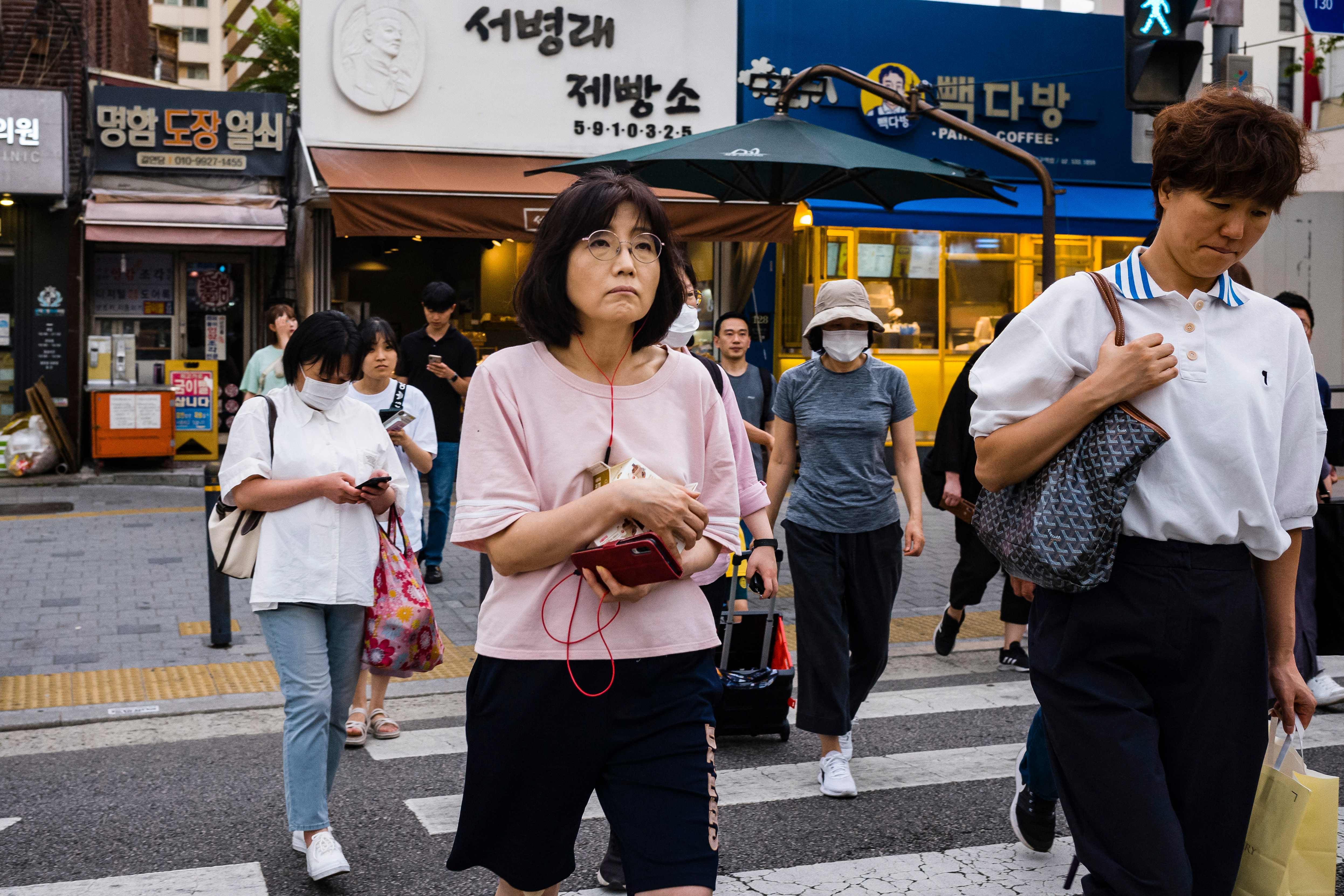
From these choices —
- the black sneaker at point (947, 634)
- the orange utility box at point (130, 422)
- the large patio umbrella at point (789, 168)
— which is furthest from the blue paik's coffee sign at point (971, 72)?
the black sneaker at point (947, 634)

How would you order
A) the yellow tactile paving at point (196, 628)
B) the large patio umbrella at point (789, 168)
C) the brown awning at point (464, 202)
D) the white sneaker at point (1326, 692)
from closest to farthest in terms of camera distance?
the white sneaker at point (1326, 692) → the yellow tactile paving at point (196, 628) → the large patio umbrella at point (789, 168) → the brown awning at point (464, 202)

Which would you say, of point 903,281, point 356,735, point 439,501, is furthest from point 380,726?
point 903,281

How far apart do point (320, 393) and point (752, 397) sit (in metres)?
3.48

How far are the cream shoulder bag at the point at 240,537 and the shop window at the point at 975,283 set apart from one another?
12350 millimetres

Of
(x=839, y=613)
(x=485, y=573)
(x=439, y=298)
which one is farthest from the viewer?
(x=439, y=298)

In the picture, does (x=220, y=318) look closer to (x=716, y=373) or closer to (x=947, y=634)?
(x=947, y=634)

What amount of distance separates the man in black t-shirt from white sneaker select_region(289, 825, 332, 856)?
186 inches

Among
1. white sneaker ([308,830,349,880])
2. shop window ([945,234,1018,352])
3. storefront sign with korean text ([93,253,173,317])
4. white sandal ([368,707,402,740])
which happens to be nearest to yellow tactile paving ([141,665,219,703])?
white sandal ([368,707,402,740])

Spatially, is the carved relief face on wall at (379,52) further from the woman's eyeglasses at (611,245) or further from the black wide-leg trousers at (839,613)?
the woman's eyeglasses at (611,245)

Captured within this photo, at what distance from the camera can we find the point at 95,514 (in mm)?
11891

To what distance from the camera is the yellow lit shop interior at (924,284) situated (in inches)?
596

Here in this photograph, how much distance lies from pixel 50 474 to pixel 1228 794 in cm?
1386

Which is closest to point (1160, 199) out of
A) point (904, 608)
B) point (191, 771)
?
point (191, 771)

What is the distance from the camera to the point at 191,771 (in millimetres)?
5062
